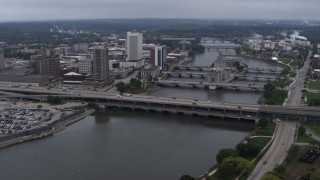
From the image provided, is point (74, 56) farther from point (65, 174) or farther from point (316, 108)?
point (65, 174)

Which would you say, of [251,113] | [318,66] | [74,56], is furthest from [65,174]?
[74,56]

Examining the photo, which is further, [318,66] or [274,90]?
[318,66]

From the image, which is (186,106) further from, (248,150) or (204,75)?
(204,75)

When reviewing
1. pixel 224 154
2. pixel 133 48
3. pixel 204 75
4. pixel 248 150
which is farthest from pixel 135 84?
pixel 224 154

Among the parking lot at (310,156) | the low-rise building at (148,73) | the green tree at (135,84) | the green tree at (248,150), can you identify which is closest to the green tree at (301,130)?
the parking lot at (310,156)

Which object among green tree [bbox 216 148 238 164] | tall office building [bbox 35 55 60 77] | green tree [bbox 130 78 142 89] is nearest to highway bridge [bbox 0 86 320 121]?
green tree [bbox 130 78 142 89]

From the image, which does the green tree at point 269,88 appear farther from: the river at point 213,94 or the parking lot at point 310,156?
the parking lot at point 310,156

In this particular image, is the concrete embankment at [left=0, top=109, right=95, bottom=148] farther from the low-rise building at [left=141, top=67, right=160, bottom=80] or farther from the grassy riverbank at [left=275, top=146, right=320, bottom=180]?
the low-rise building at [left=141, top=67, right=160, bottom=80]
